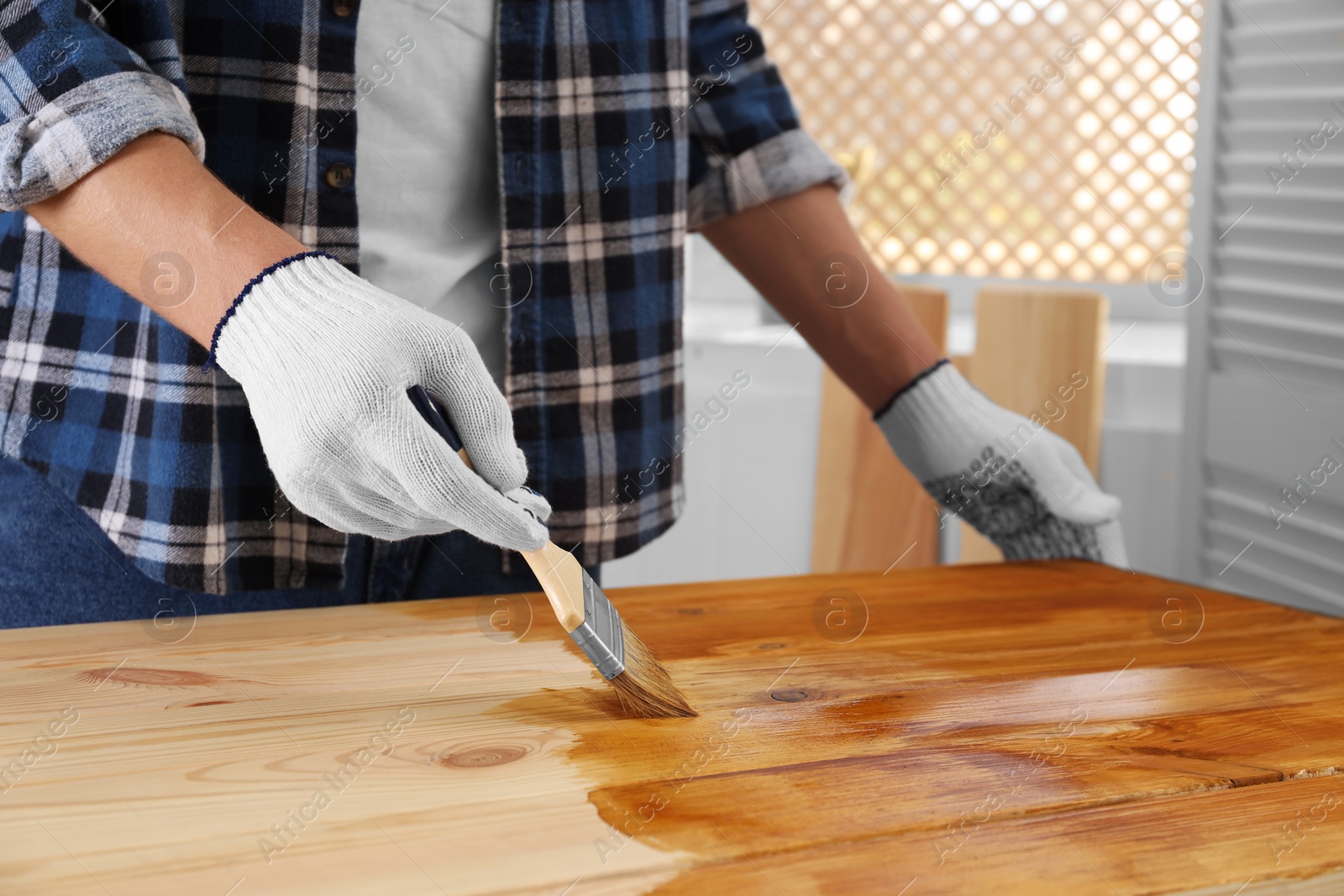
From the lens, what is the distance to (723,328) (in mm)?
1834

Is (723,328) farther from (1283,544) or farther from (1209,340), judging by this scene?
(1283,544)

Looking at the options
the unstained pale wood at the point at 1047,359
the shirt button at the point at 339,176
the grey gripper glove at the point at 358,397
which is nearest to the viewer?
the grey gripper glove at the point at 358,397

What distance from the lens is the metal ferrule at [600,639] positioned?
0.49 m

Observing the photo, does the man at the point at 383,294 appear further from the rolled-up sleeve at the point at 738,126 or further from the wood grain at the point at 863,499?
the wood grain at the point at 863,499

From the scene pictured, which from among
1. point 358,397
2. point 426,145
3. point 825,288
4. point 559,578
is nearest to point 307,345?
point 358,397

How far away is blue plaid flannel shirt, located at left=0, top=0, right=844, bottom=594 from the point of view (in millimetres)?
520

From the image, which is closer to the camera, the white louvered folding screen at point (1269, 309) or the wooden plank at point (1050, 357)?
the white louvered folding screen at point (1269, 309)

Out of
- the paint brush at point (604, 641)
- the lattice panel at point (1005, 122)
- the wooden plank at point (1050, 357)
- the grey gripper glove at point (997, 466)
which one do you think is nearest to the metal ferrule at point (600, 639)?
the paint brush at point (604, 641)

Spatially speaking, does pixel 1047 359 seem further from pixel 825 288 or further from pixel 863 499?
pixel 825 288

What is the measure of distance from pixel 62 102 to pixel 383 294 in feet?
0.54

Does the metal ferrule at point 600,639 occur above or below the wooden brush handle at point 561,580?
below

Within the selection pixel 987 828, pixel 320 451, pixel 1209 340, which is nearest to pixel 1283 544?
pixel 1209 340

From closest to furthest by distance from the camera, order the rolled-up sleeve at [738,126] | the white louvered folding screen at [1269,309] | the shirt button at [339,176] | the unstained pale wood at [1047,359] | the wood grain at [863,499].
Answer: the shirt button at [339,176], the rolled-up sleeve at [738,126], the white louvered folding screen at [1269,309], the unstained pale wood at [1047,359], the wood grain at [863,499]

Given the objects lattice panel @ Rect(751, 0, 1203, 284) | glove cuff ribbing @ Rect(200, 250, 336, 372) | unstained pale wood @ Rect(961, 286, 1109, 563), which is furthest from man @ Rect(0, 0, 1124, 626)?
lattice panel @ Rect(751, 0, 1203, 284)
